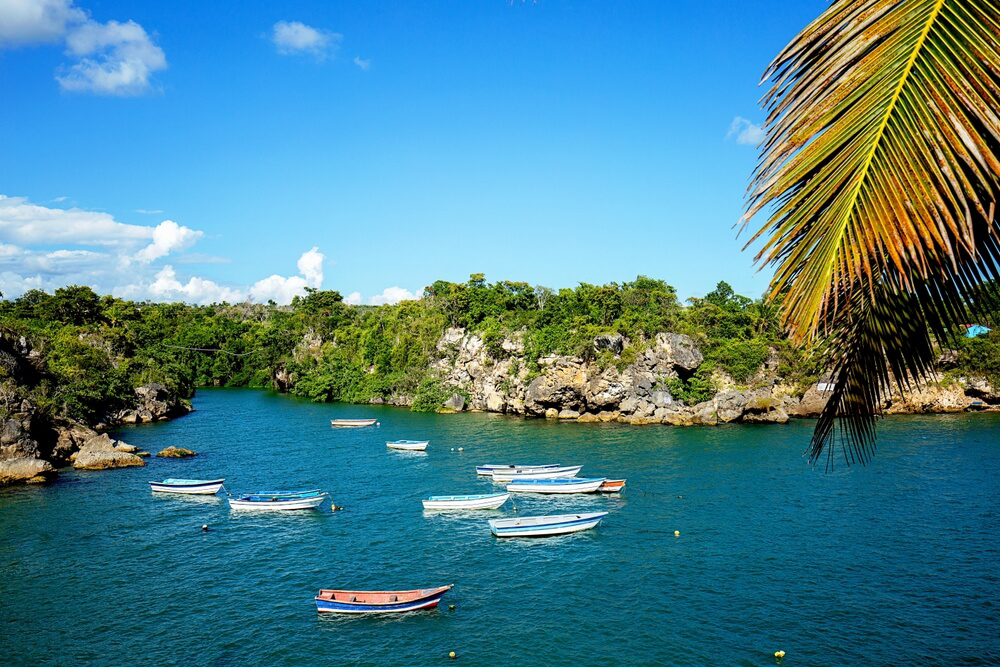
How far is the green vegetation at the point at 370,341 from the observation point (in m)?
65.3

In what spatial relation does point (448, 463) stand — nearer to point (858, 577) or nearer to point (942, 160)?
point (858, 577)

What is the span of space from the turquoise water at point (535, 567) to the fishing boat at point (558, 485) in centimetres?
81

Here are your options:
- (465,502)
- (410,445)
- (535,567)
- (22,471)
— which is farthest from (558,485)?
(22,471)

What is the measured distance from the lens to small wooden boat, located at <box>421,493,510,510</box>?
36406mm

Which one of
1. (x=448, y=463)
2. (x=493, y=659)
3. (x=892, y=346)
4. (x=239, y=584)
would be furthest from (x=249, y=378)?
(x=892, y=346)

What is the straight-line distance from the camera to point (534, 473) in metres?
43.0

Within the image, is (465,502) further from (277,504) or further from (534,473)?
(277,504)

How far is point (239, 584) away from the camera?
88.8 feet

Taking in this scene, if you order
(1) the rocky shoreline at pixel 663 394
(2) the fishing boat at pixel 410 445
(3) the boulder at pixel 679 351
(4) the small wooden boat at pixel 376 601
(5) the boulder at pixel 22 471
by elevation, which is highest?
(3) the boulder at pixel 679 351

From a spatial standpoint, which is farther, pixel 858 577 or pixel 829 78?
pixel 858 577

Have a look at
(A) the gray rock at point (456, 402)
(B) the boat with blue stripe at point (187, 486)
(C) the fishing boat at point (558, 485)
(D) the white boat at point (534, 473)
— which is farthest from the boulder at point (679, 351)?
(B) the boat with blue stripe at point (187, 486)

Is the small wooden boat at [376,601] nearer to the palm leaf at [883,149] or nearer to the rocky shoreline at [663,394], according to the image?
the palm leaf at [883,149]

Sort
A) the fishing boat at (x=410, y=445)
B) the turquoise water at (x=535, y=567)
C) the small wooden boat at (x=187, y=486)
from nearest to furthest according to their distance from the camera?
the turquoise water at (x=535, y=567) < the small wooden boat at (x=187, y=486) < the fishing boat at (x=410, y=445)

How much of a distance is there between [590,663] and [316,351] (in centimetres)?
8837
